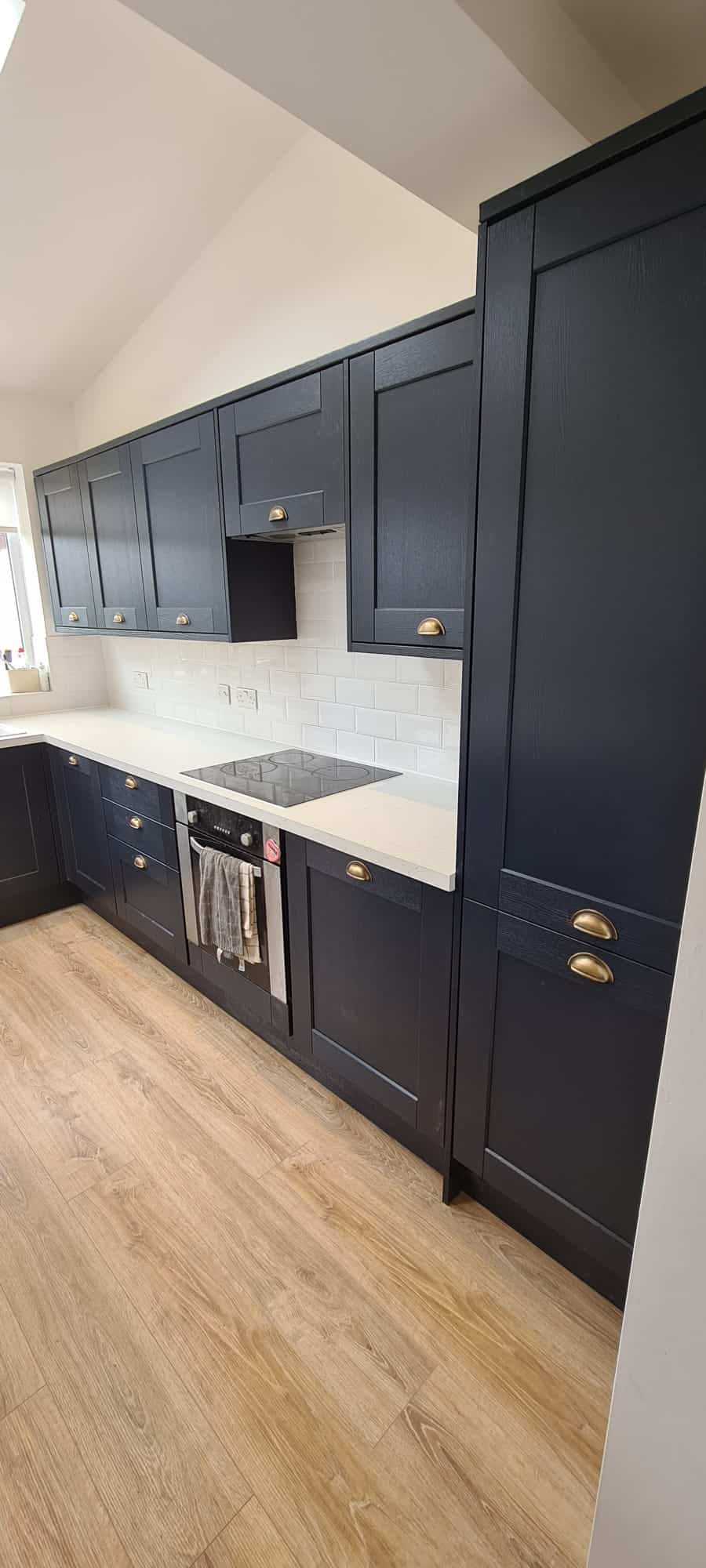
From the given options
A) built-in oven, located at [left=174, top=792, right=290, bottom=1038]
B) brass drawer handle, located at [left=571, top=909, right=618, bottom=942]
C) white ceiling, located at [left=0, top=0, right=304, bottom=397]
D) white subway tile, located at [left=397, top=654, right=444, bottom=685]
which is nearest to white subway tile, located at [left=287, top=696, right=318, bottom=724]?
white subway tile, located at [left=397, top=654, right=444, bottom=685]

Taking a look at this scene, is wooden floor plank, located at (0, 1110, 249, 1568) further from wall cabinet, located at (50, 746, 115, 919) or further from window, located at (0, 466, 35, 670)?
window, located at (0, 466, 35, 670)

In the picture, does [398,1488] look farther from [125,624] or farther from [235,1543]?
[125,624]

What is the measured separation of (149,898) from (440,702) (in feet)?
4.74

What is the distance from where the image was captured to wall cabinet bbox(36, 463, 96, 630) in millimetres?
3113

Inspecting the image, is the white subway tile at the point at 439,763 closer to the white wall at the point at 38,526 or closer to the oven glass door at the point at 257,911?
the oven glass door at the point at 257,911

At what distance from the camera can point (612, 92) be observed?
1.15m

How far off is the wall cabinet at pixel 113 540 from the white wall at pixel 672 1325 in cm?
263

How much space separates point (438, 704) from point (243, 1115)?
1.40 metres

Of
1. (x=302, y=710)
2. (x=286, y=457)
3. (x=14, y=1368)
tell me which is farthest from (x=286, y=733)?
(x=14, y=1368)

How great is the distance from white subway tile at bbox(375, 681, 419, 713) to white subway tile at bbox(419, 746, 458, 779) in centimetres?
15

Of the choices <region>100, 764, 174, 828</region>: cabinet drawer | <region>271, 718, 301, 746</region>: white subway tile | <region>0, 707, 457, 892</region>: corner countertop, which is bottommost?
<region>100, 764, 174, 828</region>: cabinet drawer

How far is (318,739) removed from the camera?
257cm

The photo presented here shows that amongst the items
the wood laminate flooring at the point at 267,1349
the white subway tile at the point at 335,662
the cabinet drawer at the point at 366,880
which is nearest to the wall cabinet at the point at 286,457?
the white subway tile at the point at 335,662

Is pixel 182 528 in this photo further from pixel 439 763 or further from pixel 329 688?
pixel 439 763
